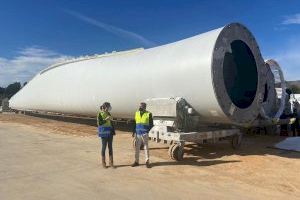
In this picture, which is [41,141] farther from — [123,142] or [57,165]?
[57,165]

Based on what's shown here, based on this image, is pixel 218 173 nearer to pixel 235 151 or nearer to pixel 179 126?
pixel 179 126

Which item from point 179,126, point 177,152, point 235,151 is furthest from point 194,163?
point 235,151

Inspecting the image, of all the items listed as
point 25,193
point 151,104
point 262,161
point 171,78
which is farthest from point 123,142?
point 25,193

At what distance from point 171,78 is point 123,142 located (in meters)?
4.15

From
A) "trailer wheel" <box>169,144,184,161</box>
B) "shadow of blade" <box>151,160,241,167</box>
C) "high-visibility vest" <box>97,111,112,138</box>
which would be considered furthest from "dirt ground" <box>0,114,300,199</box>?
"high-visibility vest" <box>97,111,112,138</box>

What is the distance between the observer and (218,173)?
9156mm

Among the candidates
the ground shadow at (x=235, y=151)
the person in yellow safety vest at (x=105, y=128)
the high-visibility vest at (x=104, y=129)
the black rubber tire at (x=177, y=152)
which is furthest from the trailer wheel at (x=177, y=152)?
the high-visibility vest at (x=104, y=129)

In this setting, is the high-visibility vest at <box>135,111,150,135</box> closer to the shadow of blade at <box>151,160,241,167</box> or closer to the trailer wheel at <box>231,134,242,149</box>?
the shadow of blade at <box>151,160,241,167</box>

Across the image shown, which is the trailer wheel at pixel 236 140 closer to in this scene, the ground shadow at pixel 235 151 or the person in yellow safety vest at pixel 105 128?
the ground shadow at pixel 235 151

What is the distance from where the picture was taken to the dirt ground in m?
7.36

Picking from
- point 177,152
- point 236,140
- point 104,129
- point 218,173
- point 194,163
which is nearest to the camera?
point 218,173

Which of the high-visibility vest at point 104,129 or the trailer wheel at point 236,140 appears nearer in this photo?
the high-visibility vest at point 104,129

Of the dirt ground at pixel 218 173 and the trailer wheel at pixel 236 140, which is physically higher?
the trailer wheel at pixel 236 140

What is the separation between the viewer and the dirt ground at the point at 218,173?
7355 millimetres
